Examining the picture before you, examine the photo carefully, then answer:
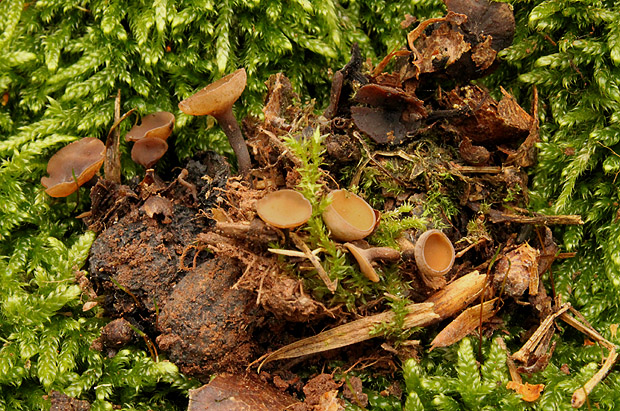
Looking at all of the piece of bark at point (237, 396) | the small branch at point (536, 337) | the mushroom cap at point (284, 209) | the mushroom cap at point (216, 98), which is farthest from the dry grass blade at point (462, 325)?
the mushroom cap at point (216, 98)

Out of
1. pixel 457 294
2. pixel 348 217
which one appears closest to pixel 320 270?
pixel 348 217

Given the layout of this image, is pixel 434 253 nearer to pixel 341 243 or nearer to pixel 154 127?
pixel 341 243

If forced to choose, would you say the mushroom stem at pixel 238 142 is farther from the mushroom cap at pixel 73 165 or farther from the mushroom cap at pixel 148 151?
the mushroom cap at pixel 73 165

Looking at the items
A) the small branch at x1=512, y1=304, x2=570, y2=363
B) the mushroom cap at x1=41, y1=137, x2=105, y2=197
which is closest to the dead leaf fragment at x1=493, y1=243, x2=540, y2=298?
the small branch at x1=512, y1=304, x2=570, y2=363

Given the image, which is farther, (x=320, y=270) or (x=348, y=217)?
(x=348, y=217)

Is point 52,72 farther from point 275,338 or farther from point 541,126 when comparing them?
point 541,126

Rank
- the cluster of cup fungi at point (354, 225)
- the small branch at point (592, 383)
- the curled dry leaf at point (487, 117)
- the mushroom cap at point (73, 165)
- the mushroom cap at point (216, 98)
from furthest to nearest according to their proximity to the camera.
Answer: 1. the mushroom cap at point (73, 165)
2. the curled dry leaf at point (487, 117)
3. the mushroom cap at point (216, 98)
4. the cluster of cup fungi at point (354, 225)
5. the small branch at point (592, 383)

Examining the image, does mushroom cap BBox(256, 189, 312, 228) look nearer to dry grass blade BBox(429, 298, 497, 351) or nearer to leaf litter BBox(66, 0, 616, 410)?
leaf litter BBox(66, 0, 616, 410)
